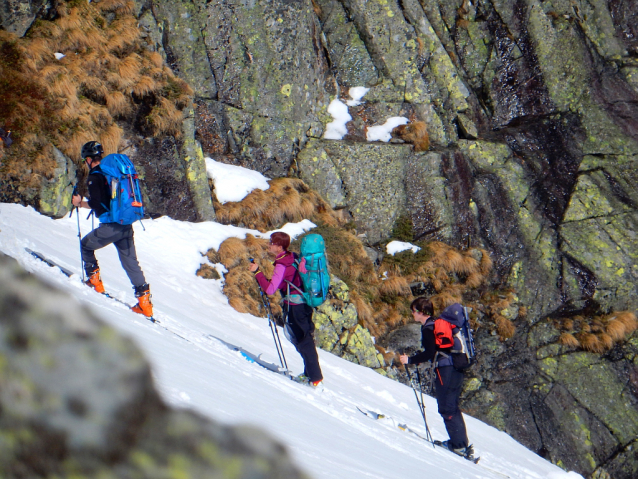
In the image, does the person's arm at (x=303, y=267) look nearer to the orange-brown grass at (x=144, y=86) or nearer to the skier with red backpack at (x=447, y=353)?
the skier with red backpack at (x=447, y=353)

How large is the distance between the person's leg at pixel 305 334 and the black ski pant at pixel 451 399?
5.79 feet

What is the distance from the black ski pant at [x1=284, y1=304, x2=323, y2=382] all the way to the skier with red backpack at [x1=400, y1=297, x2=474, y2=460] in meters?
1.29

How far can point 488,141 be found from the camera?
19016 mm

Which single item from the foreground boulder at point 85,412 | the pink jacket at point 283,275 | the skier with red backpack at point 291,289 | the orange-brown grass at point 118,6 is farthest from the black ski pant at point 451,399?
the orange-brown grass at point 118,6

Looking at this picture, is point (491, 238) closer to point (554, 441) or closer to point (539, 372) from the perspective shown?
point (539, 372)

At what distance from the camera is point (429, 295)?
51.1 ft

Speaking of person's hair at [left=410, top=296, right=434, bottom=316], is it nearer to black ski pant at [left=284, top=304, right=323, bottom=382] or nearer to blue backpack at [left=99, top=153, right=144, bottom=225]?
black ski pant at [left=284, top=304, right=323, bottom=382]

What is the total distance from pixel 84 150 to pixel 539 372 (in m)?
13.8

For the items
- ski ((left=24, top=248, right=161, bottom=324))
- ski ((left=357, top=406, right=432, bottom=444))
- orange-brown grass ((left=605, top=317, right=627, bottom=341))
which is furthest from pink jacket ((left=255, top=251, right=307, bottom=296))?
orange-brown grass ((left=605, top=317, right=627, bottom=341))

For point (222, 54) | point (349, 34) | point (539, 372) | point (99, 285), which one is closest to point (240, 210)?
point (222, 54)

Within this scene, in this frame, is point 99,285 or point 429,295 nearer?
point 99,285

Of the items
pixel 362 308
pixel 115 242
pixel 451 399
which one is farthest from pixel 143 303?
pixel 362 308

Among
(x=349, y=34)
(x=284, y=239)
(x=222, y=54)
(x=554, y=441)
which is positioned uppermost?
(x=349, y=34)

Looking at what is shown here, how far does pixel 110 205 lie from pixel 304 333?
307 cm
